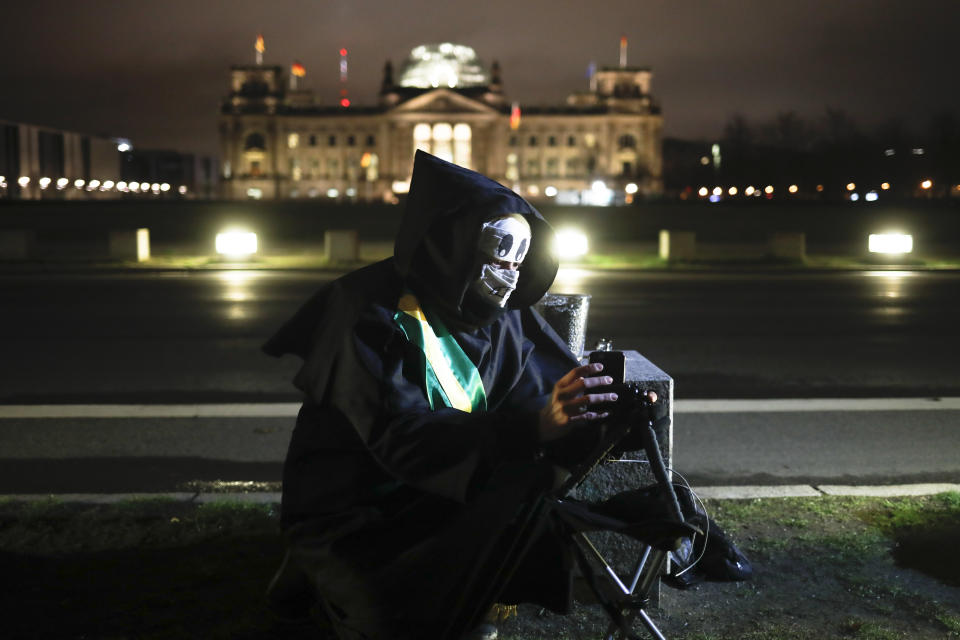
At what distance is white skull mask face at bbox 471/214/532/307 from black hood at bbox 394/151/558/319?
0.02 meters

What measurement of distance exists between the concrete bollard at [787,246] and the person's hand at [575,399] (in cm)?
2190

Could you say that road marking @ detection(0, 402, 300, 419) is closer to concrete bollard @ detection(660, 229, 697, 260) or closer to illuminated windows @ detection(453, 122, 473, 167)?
concrete bollard @ detection(660, 229, 697, 260)

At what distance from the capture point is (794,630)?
3477 mm

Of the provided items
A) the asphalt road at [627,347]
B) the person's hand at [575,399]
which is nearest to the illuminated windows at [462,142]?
the asphalt road at [627,347]

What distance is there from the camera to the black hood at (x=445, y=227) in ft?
8.45

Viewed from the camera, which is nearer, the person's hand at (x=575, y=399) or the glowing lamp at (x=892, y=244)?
the person's hand at (x=575, y=399)

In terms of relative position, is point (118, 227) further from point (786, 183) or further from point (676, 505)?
point (786, 183)

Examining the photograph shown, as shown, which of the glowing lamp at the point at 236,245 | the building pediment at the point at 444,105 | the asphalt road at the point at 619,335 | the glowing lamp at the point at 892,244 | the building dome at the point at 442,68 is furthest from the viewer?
the building dome at the point at 442,68

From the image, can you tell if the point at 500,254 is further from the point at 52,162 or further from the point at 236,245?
the point at 52,162

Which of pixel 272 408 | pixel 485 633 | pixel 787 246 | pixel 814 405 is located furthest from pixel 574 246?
pixel 485 633

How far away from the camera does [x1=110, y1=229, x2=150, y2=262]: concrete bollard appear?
2344 cm

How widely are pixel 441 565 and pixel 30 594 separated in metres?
1.98

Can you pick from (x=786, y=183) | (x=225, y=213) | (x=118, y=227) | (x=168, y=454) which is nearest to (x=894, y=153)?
(x=786, y=183)

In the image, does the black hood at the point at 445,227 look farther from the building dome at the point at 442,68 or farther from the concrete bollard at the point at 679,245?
the building dome at the point at 442,68
